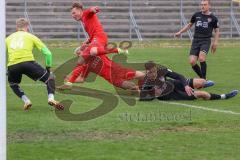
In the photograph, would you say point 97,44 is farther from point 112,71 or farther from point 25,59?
point 25,59

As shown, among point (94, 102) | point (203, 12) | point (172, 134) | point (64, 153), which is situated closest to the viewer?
point (64, 153)

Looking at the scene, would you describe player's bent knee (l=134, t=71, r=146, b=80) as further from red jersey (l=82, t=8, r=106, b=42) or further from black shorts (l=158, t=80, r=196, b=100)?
red jersey (l=82, t=8, r=106, b=42)

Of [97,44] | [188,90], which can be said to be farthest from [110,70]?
[188,90]

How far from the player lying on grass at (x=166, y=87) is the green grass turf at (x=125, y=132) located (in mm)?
292

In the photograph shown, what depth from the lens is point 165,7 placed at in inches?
1494

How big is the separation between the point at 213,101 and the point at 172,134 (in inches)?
156

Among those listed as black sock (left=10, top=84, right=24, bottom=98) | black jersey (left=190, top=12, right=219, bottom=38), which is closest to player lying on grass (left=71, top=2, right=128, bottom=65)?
black jersey (left=190, top=12, right=219, bottom=38)

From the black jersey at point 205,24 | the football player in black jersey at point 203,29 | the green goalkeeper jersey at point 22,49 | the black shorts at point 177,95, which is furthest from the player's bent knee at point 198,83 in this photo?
the green goalkeeper jersey at point 22,49

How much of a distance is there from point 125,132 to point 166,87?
152 inches

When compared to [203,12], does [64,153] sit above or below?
below

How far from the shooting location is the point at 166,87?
1387cm

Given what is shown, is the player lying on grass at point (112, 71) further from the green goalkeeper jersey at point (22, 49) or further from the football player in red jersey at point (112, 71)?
the green goalkeeper jersey at point (22, 49)

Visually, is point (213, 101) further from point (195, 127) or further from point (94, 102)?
point (195, 127)

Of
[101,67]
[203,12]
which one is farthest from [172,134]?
[203,12]
